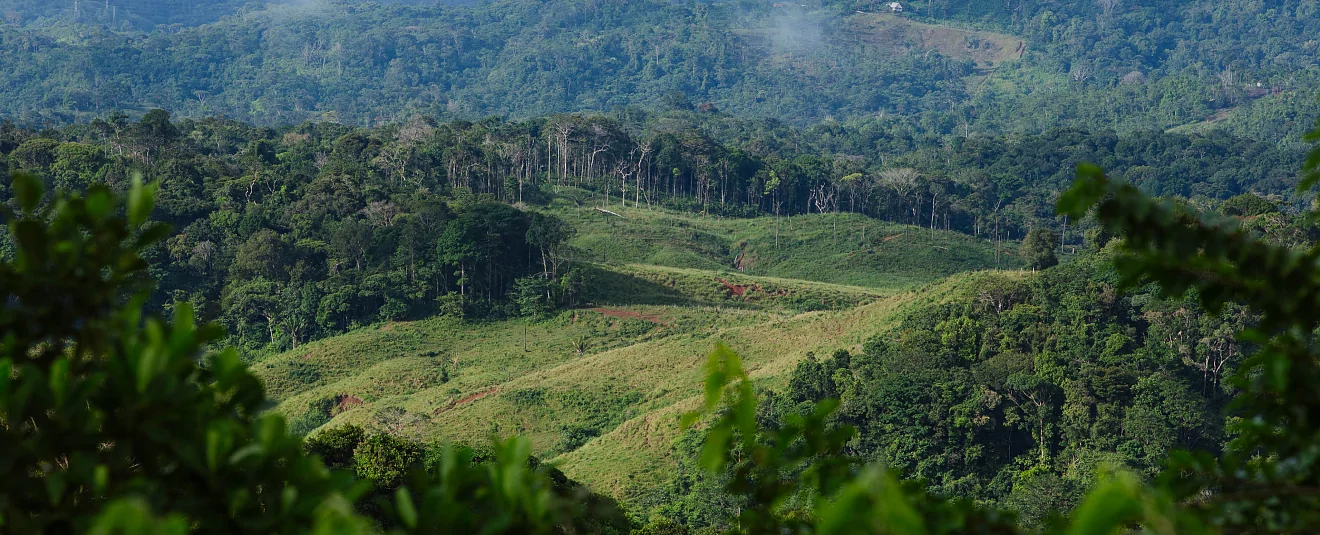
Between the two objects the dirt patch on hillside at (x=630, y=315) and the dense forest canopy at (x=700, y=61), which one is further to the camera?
the dense forest canopy at (x=700, y=61)

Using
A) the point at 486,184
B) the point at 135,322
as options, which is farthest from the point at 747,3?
the point at 135,322

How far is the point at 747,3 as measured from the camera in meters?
168

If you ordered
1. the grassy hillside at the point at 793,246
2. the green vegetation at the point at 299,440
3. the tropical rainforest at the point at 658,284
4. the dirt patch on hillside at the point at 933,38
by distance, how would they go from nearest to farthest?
the green vegetation at the point at 299,440
the tropical rainforest at the point at 658,284
the grassy hillside at the point at 793,246
the dirt patch on hillside at the point at 933,38

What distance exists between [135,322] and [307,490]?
48 cm

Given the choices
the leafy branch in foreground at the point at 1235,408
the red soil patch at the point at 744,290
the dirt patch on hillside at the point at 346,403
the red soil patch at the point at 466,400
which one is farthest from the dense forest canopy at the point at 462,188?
the leafy branch in foreground at the point at 1235,408

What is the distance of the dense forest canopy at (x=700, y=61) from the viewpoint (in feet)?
363

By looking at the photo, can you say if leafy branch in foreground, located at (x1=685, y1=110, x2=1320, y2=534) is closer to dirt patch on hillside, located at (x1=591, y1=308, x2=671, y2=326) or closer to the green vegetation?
the green vegetation

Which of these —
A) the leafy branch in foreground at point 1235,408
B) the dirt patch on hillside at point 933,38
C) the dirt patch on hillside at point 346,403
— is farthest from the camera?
the dirt patch on hillside at point 933,38

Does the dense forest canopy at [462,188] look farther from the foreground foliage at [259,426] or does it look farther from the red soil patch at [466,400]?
the foreground foliage at [259,426]

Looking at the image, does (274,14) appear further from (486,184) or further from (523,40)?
(486,184)

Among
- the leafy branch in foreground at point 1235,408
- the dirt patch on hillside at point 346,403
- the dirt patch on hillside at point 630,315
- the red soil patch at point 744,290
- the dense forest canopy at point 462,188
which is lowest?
the dirt patch on hillside at point 346,403

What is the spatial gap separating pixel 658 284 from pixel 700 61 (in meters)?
105

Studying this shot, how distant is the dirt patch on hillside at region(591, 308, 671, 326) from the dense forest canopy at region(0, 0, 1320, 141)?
2805 inches

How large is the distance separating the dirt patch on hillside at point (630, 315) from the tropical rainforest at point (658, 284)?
0.57 feet
